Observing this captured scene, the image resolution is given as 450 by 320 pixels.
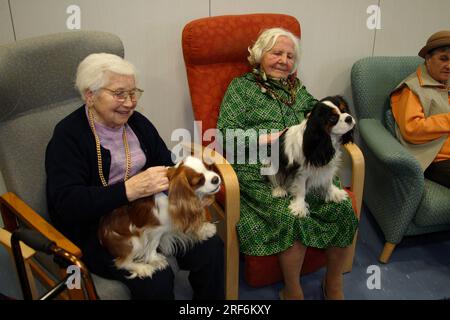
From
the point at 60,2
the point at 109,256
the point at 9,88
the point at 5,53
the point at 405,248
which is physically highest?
the point at 60,2

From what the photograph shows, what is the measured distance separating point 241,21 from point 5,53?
1128 millimetres

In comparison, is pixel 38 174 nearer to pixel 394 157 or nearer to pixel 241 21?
pixel 241 21

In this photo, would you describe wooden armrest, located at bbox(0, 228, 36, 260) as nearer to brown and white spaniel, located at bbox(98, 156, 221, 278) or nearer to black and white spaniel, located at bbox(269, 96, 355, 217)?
brown and white spaniel, located at bbox(98, 156, 221, 278)

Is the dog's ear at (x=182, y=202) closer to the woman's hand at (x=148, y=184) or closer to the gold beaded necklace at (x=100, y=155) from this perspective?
the woman's hand at (x=148, y=184)

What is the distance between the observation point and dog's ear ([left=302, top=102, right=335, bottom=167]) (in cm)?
154

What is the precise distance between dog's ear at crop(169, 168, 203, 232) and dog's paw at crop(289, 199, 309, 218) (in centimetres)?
50

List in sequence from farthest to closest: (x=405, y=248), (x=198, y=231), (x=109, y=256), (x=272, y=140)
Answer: (x=405, y=248), (x=272, y=140), (x=198, y=231), (x=109, y=256)

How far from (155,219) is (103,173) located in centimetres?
27

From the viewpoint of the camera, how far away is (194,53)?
203 cm

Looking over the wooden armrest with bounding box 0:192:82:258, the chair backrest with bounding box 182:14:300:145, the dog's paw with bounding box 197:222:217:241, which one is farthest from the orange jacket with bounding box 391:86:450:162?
the wooden armrest with bounding box 0:192:82:258

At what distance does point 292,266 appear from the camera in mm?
1768

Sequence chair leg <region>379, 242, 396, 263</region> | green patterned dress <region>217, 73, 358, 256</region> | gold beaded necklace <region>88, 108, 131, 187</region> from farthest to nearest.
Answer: chair leg <region>379, 242, 396, 263</region>
green patterned dress <region>217, 73, 358, 256</region>
gold beaded necklace <region>88, 108, 131, 187</region>

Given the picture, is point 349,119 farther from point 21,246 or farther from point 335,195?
point 21,246

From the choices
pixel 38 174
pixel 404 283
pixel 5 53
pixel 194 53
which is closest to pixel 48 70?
pixel 5 53
